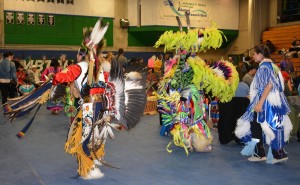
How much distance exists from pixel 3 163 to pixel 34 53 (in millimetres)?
10400

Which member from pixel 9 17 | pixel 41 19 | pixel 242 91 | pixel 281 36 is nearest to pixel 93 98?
pixel 242 91

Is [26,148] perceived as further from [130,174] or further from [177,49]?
[177,49]

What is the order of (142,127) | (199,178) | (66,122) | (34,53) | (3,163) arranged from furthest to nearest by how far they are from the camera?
(34,53), (66,122), (142,127), (3,163), (199,178)

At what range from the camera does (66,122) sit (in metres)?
7.77

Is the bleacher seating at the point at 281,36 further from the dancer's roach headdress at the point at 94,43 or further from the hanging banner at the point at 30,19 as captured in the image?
the dancer's roach headdress at the point at 94,43

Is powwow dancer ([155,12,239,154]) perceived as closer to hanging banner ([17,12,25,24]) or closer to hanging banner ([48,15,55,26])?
hanging banner ([17,12,25,24])

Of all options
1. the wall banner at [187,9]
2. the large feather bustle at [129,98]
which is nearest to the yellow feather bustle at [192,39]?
the large feather bustle at [129,98]

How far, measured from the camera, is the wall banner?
16656 millimetres

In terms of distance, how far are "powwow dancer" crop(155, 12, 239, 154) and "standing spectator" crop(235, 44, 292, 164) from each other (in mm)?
614

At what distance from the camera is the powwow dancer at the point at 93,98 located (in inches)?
144

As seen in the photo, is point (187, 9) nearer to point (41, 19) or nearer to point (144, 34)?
point (144, 34)

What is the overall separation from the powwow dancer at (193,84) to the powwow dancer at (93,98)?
1123 mm

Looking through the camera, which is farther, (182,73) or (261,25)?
(261,25)

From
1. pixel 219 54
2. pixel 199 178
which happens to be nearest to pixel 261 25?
pixel 219 54
